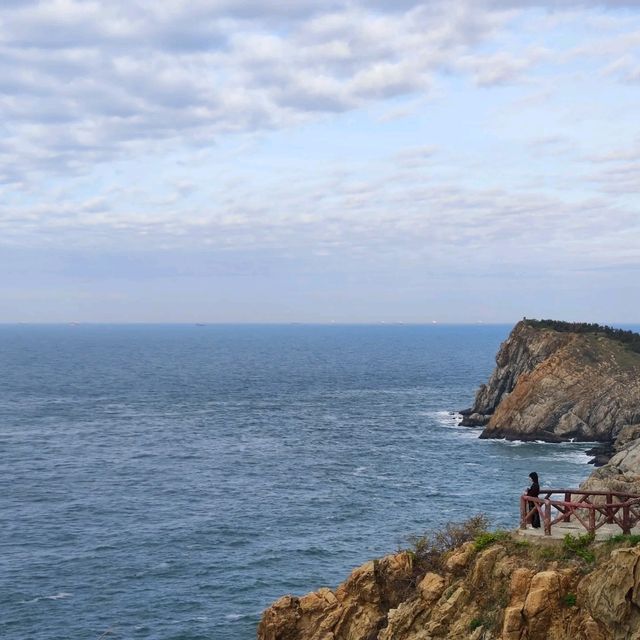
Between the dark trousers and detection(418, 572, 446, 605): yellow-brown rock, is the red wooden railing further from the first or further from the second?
detection(418, 572, 446, 605): yellow-brown rock

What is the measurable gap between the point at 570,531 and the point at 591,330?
93.5 m

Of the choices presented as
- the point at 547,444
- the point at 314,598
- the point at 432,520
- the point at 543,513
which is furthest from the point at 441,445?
the point at 543,513

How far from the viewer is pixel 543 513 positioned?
2428cm

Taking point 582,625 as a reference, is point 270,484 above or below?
below

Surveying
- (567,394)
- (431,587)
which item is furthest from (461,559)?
(567,394)

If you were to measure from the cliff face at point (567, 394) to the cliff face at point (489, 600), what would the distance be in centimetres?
6987

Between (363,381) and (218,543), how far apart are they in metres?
112

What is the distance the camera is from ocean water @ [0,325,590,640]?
144 ft

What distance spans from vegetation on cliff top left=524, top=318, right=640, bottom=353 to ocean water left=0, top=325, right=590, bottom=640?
18369 mm

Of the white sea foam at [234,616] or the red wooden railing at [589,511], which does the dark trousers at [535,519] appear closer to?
the red wooden railing at [589,511]

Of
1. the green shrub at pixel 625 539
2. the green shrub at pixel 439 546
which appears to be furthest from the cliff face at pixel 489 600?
the green shrub at pixel 625 539

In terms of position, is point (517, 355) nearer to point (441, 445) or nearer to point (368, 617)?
point (441, 445)

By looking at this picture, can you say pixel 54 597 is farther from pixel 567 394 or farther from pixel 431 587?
pixel 567 394

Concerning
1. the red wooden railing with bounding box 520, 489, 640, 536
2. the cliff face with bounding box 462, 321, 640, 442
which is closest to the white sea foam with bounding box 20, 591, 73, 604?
the red wooden railing with bounding box 520, 489, 640, 536
